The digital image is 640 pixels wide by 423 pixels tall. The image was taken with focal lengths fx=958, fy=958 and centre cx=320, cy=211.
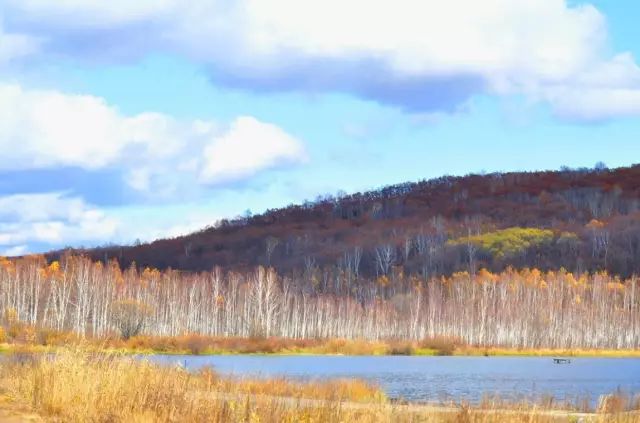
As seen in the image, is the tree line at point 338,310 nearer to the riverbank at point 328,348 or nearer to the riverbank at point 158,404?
the riverbank at point 328,348

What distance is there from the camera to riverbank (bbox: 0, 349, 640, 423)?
16.6 metres

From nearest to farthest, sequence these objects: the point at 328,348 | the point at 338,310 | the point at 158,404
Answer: the point at 158,404 → the point at 328,348 → the point at 338,310

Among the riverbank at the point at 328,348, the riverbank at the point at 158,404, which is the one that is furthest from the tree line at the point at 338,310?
the riverbank at the point at 158,404

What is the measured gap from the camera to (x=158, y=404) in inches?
663

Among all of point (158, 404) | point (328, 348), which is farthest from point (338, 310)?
point (158, 404)

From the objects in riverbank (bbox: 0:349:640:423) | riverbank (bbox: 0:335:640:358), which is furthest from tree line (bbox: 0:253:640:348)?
riverbank (bbox: 0:349:640:423)

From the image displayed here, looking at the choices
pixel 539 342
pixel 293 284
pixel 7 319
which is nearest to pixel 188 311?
pixel 293 284

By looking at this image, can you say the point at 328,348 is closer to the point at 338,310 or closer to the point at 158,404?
the point at 338,310

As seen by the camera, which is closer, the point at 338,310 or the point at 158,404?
the point at 158,404

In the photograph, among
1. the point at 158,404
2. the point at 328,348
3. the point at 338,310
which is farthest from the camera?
the point at 338,310

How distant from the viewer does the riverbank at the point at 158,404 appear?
54.5 feet

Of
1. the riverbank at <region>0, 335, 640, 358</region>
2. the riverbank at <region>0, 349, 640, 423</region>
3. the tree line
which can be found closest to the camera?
the riverbank at <region>0, 349, 640, 423</region>

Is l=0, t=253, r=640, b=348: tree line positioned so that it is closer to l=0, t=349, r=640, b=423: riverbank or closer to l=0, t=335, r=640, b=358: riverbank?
l=0, t=335, r=640, b=358: riverbank

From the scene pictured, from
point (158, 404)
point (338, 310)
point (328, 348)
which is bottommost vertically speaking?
point (328, 348)
